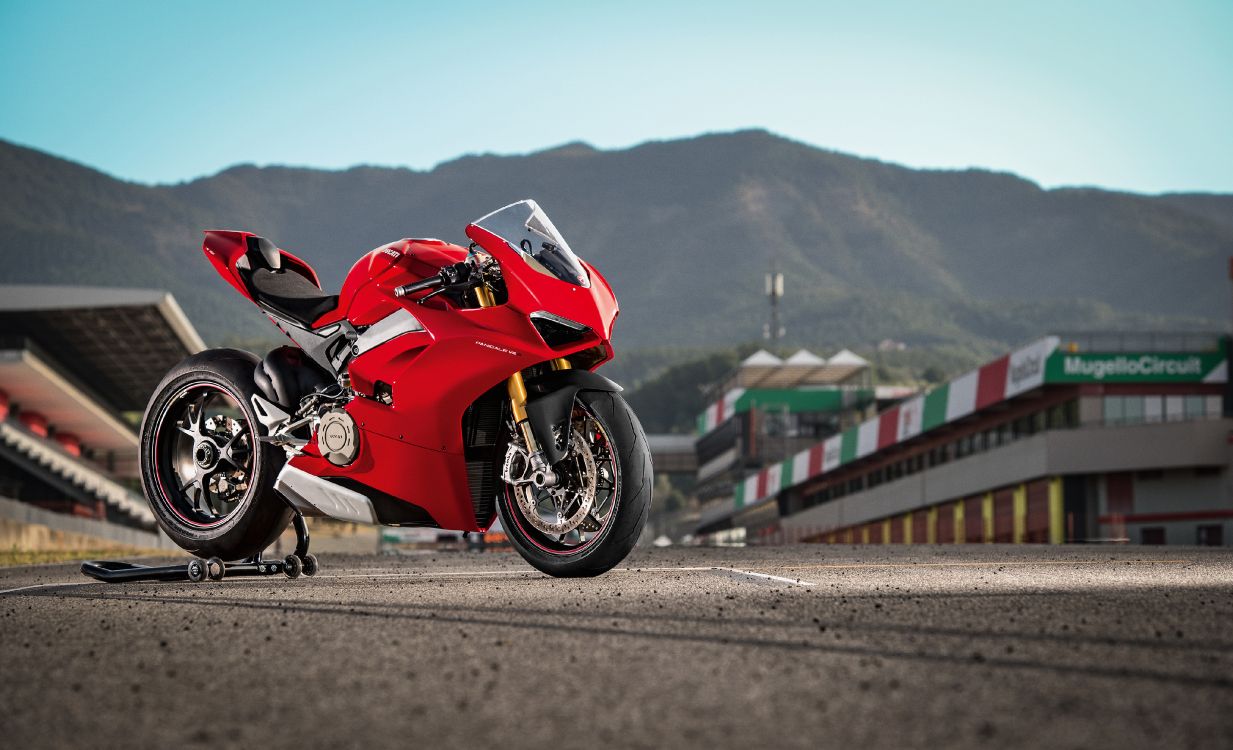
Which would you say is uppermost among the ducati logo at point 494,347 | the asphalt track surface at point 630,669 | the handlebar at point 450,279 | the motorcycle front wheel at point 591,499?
the handlebar at point 450,279

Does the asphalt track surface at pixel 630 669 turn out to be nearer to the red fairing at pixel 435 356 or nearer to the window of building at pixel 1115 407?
the red fairing at pixel 435 356

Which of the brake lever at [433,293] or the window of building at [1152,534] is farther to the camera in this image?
the window of building at [1152,534]

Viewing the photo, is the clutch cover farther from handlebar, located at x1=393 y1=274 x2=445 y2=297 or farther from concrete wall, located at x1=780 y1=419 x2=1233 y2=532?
concrete wall, located at x1=780 y1=419 x2=1233 y2=532

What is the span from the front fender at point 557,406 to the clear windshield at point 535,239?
0.42m

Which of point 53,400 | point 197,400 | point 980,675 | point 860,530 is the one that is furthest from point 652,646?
point 860,530

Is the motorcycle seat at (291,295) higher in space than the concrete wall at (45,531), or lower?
higher

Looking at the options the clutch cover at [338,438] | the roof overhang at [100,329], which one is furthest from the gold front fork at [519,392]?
the roof overhang at [100,329]

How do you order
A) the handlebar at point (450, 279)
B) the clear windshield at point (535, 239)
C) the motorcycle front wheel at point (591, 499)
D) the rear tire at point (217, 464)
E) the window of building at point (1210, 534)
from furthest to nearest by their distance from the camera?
the window of building at point (1210, 534) → the rear tire at point (217, 464) → the handlebar at point (450, 279) → the clear windshield at point (535, 239) → the motorcycle front wheel at point (591, 499)

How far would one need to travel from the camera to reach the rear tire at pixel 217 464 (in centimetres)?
661

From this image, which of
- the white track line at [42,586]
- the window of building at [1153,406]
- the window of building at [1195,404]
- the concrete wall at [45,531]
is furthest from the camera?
the window of building at [1195,404]

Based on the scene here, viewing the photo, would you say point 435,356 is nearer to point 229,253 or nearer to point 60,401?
point 229,253

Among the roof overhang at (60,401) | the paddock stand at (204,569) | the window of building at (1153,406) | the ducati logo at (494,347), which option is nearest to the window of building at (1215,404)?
the window of building at (1153,406)

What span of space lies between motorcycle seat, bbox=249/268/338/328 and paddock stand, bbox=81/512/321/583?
1.03 m

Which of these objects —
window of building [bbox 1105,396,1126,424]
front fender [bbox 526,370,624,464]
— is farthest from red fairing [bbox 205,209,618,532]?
window of building [bbox 1105,396,1126,424]
